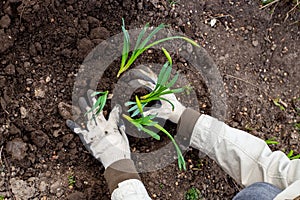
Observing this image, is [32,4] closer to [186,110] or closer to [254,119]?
[186,110]

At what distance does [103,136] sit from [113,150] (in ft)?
0.25

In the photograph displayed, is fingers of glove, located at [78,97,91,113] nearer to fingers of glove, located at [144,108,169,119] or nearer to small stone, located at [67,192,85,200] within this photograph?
fingers of glove, located at [144,108,169,119]

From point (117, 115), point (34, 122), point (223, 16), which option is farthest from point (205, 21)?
point (34, 122)

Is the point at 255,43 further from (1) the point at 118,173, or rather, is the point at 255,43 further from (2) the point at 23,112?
(2) the point at 23,112

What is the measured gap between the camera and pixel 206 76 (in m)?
2.26

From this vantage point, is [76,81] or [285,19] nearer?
[76,81]

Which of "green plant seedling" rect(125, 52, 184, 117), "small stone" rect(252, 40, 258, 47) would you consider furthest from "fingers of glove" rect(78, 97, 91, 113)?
"small stone" rect(252, 40, 258, 47)

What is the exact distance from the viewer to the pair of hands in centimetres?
192

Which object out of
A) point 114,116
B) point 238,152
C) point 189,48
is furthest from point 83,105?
point 238,152

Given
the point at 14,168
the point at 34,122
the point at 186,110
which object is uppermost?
the point at 186,110

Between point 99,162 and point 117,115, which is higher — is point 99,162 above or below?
below

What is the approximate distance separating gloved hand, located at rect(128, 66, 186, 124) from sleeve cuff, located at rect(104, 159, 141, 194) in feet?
0.89

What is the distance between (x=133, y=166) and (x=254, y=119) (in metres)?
0.78

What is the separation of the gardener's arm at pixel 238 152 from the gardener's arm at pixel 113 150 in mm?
296
